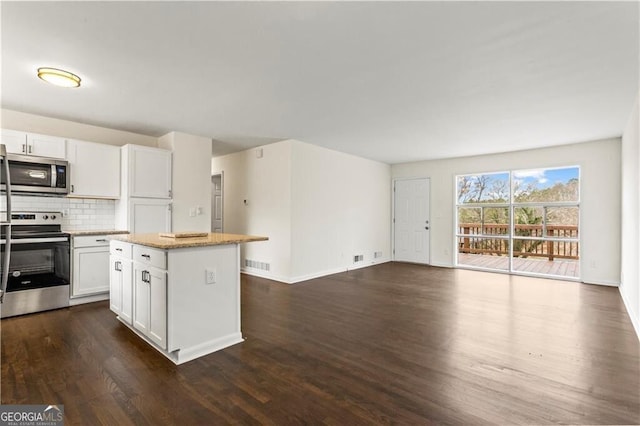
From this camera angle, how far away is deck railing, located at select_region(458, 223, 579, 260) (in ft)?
19.2

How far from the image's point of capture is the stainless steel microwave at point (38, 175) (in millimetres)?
3428

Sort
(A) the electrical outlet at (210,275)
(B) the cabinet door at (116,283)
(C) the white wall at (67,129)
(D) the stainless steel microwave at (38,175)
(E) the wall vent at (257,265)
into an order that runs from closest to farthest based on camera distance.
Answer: (A) the electrical outlet at (210,275) < (B) the cabinet door at (116,283) < (D) the stainless steel microwave at (38,175) < (C) the white wall at (67,129) < (E) the wall vent at (257,265)

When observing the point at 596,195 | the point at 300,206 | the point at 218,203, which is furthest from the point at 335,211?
the point at 596,195

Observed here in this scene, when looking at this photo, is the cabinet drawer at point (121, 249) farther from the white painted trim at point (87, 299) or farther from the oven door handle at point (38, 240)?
the white painted trim at point (87, 299)

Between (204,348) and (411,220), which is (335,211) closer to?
(411,220)

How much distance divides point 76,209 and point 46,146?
891 millimetres

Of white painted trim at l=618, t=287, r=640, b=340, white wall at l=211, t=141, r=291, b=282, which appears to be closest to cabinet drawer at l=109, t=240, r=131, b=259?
white wall at l=211, t=141, r=291, b=282

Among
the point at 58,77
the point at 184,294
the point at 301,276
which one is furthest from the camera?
the point at 301,276

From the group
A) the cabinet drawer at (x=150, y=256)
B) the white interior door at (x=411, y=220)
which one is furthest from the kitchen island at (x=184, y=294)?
the white interior door at (x=411, y=220)

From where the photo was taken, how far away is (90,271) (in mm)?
3850

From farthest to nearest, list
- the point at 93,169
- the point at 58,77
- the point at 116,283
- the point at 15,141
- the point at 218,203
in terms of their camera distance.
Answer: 1. the point at 218,203
2. the point at 93,169
3. the point at 15,141
4. the point at 116,283
5. the point at 58,77

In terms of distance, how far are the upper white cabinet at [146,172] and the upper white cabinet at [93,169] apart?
0.43 ft

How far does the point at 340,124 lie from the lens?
4.27 metres

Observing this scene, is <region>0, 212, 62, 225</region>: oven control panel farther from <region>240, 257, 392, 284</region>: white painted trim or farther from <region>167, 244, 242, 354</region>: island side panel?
<region>240, 257, 392, 284</region>: white painted trim
